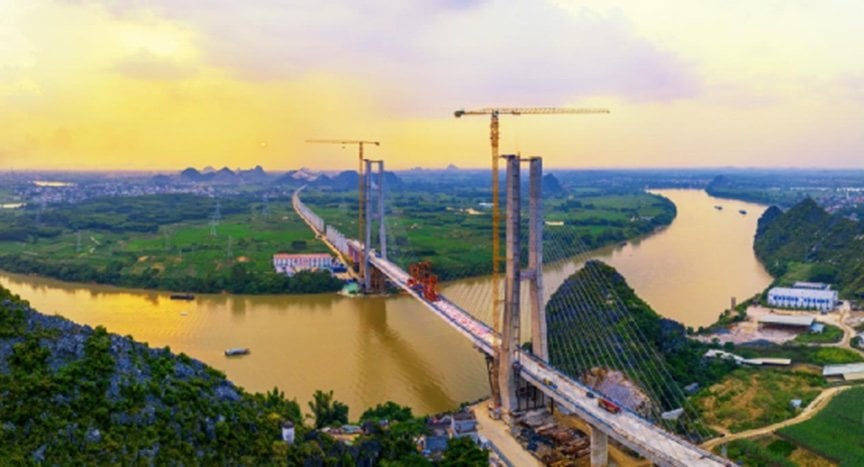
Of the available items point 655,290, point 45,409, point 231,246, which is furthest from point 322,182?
point 45,409

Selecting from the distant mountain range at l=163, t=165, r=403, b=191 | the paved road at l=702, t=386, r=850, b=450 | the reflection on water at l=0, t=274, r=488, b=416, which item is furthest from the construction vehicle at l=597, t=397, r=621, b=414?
the distant mountain range at l=163, t=165, r=403, b=191

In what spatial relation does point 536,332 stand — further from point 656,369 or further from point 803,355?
point 803,355

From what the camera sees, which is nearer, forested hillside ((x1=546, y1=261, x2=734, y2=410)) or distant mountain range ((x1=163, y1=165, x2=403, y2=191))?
forested hillside ((x1=546, y1=261, x2=734, y2=410))

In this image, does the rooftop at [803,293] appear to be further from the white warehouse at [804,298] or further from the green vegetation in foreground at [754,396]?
the green vegetation in foreground at [754,396]

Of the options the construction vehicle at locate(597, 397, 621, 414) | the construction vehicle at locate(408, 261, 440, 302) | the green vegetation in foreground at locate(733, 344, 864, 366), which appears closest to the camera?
the construction vehicle at locate(597, 397, 621, 414)

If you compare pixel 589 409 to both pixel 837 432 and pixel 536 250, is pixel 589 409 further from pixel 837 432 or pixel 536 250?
pixel 837 432

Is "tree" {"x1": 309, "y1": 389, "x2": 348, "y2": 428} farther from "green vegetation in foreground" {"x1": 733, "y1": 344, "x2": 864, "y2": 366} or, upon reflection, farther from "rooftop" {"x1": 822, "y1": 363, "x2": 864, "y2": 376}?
"rooftop" {"x1": 822, "y1": 363, "x2": 864, "y2": 376}

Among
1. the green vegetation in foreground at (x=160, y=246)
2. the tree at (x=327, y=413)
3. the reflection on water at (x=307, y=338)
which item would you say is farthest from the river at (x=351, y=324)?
the tree at (x=327, y=413)
